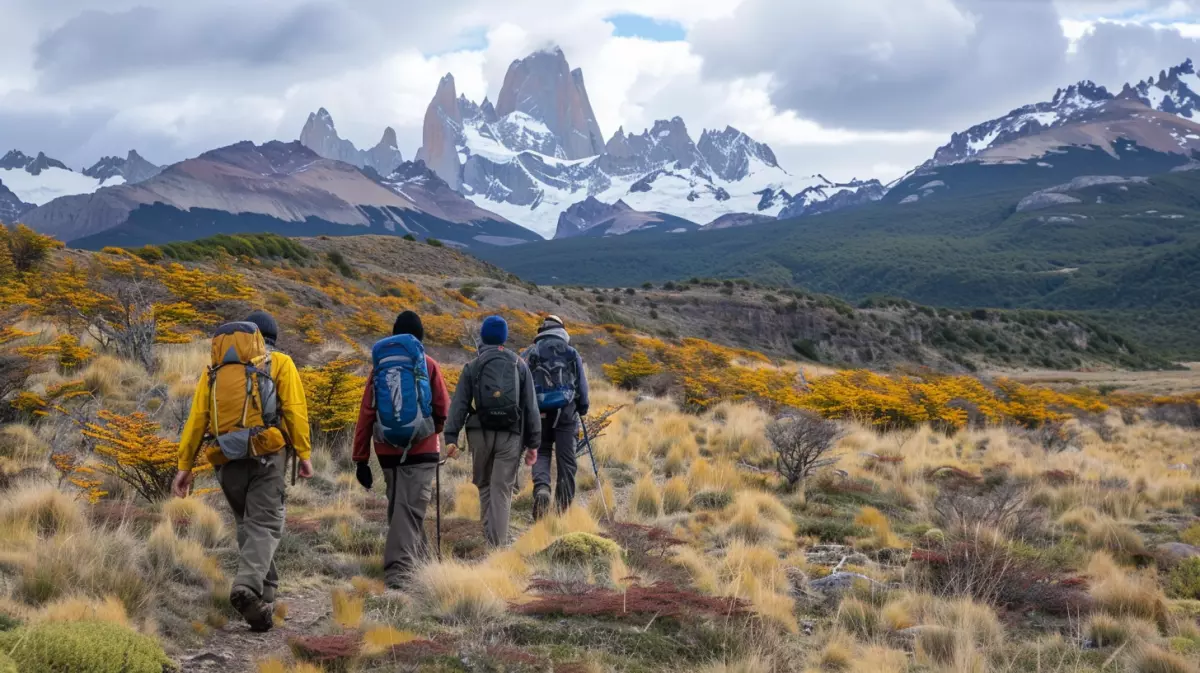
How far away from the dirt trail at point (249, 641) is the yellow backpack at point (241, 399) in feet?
3.48

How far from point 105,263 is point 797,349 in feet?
149

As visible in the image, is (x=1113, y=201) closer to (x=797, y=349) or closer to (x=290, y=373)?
(x=797, y=349)

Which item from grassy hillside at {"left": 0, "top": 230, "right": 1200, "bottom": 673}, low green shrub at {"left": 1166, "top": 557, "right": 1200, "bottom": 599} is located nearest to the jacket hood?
grassy hillside at {"left": 0, "top": 230, "right": 1200, "bottom": 673}

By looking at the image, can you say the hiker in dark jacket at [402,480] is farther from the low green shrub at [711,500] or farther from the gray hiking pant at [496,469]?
the low green shrub at [711,500]

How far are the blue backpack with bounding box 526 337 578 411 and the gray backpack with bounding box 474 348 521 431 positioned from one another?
99 cm

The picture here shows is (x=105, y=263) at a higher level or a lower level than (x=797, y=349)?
higher

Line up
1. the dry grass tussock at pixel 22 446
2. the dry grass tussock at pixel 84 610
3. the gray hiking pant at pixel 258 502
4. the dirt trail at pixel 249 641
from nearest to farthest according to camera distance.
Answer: the dry grass tussock at pixel 84 610, the dirt trail at pixel 249 641, the gray hiking pant at pixel 258 502, the dry grass tussock at pixel 22 446

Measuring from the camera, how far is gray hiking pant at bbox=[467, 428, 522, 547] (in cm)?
739

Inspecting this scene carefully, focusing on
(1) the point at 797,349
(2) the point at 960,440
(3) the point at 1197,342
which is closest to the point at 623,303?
(1) the point at 797,349

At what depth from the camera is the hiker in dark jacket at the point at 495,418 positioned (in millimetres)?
7340

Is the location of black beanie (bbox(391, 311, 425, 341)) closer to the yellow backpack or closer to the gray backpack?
the gray backpack

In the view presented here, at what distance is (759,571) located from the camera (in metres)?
6.93

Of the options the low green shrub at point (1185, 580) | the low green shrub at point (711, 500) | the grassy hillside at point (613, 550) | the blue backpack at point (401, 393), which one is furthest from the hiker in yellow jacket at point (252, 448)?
the low green shrub at point (1185, 580)

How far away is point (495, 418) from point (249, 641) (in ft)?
8.97
